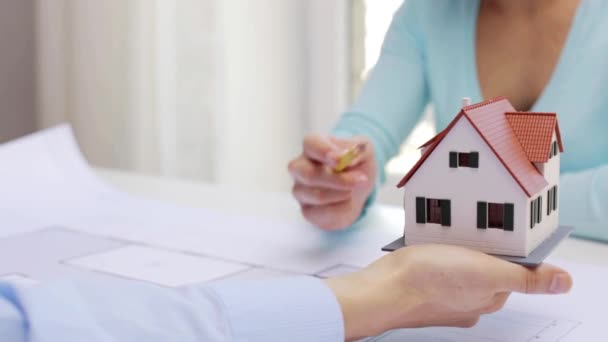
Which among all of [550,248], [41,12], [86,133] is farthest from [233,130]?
[550,248]

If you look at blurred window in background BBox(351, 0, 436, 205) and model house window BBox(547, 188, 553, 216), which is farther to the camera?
blurred window in background BBox(351, 0, 436, 205)

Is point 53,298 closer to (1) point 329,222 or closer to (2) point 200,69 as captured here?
(1) point 329,222

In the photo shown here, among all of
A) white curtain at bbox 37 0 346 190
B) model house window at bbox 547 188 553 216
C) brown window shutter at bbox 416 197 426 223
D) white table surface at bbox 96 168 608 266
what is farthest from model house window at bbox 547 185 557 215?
white curtain at bbox 37 0 346 190

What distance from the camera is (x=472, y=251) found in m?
0.61

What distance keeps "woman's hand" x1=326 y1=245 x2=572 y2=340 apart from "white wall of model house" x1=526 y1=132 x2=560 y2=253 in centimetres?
3

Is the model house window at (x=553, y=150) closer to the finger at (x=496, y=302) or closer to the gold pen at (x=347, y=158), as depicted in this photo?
the finger at (x=496, y=302)

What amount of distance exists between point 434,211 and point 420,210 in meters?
0.01

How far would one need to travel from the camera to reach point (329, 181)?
935mm

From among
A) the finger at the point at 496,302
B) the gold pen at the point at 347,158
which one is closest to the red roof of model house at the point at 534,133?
the finger at the point at 496,302

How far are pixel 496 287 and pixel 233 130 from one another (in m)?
1.33

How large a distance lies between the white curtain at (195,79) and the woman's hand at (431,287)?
1.25m

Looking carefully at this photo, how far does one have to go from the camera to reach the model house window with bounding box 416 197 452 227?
25.0 inches

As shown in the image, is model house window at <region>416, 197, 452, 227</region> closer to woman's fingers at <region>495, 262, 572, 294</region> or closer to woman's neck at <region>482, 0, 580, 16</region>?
woman's fingers at <region>495, 262, 572, 294</region>

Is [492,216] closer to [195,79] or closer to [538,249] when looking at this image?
[538,249]
